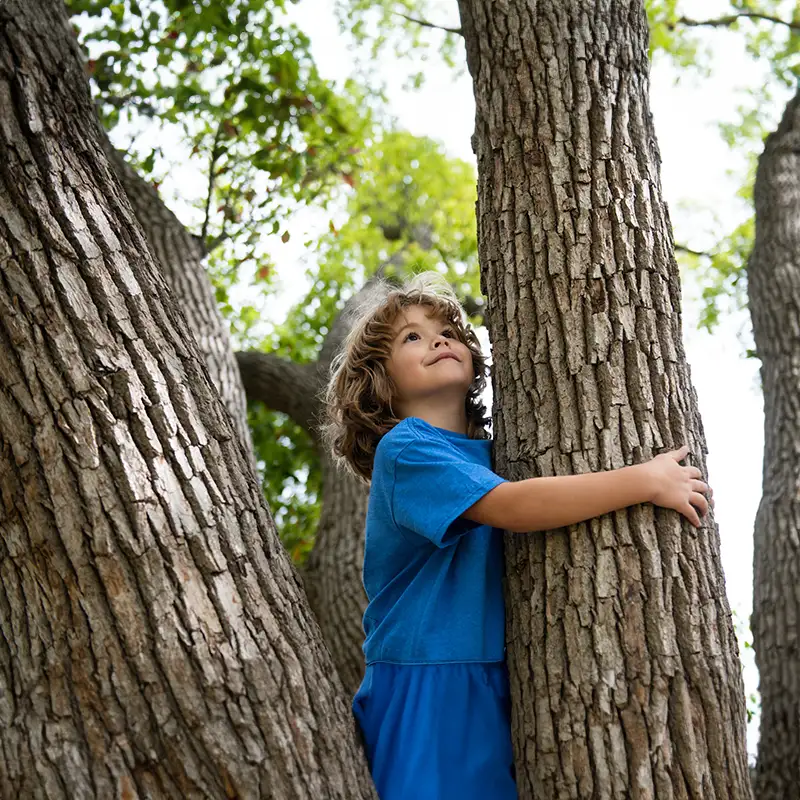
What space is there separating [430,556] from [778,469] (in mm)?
Result: 2305

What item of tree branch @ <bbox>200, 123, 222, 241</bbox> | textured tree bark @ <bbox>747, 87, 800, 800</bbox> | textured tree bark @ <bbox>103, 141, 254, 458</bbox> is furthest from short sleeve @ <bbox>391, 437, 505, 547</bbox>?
tree branch @ <bbox>200, 123, 222, 241</bbox>

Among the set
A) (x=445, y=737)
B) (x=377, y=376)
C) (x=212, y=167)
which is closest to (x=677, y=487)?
(x=445, y=737)

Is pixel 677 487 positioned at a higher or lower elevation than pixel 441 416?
lower

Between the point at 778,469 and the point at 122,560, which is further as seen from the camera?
the point at 778,469

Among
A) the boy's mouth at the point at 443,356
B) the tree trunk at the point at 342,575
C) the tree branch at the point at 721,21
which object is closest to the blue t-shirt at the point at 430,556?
the boy's mouth at the point at 443,356

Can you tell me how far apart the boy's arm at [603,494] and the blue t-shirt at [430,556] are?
0.12 metres

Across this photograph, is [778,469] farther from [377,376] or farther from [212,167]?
[212,167]

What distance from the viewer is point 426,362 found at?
2.64 metres

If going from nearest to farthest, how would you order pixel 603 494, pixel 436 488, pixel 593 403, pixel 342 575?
pixel 603 494
pixel 593 403
pixel 436 488
pixel 342 575

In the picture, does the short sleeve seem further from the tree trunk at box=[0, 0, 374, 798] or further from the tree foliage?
the tree foliage

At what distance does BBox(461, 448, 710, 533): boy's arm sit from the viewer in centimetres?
191

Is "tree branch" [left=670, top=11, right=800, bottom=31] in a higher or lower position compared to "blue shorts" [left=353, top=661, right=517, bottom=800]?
higher

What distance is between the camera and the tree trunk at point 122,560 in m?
1.71

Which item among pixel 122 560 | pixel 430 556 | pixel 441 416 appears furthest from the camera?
pixel 441 416
